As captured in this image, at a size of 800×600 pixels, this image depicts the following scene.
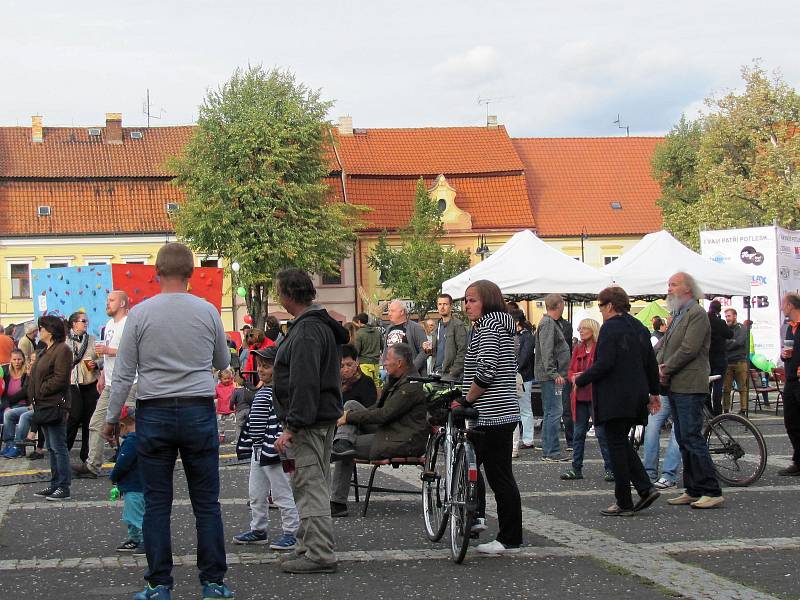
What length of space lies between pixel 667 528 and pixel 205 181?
4561 cm

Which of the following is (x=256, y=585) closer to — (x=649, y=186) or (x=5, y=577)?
(x=5, y=577)

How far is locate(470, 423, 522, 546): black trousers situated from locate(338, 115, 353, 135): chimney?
6479 cm

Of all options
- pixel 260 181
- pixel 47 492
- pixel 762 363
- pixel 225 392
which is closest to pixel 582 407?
pixel 47 492

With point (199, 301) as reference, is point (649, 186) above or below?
above

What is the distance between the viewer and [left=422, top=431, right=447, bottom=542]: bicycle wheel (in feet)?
28.3

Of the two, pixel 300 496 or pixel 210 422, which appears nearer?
pixel 210 422

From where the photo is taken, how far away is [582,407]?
13.1 meters

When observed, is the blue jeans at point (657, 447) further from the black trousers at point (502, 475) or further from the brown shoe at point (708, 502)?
the black trousers at point (502, 475)

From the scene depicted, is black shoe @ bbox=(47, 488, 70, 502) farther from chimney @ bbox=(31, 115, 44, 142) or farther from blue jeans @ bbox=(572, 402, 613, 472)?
chimney @ bbox=(31, 115, 44, 142)

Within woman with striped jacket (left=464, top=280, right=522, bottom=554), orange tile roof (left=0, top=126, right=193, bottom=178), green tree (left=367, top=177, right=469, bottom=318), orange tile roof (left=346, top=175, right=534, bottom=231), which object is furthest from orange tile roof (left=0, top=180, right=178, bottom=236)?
woman with striped jacket (left=464, top=280, right=522, bottom=554)

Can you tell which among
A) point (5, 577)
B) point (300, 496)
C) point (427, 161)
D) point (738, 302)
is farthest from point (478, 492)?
point (427, 161)

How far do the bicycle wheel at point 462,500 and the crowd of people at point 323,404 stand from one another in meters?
0.20

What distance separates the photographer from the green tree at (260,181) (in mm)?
53344

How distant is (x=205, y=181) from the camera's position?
2098 inches
